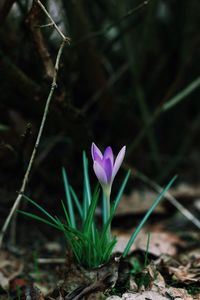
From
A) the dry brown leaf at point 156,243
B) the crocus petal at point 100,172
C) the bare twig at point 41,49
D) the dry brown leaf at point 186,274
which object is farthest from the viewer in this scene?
the dry brown leaf at point 156,243

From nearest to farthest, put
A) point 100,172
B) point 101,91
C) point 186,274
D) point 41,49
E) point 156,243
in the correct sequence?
point 100,172
point 186,274
point 41,49
point 156,243
point 101,91

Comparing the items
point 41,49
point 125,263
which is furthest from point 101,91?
point 125,263

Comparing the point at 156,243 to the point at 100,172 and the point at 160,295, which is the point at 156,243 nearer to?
the point at 160,295

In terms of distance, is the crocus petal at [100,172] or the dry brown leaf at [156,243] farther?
the dry brown leaf at [156,243]

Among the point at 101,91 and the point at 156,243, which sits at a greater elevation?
the point at 101,91

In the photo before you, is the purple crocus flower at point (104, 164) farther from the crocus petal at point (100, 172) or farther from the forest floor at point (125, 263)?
the forest floor at point (125, 263)

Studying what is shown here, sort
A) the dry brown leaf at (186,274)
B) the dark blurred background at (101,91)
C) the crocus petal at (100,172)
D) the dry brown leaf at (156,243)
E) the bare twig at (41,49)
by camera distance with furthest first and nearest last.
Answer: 1. the dark blurred background at (101,91)
2. the dry brown leaf at (156,243)
3. the bare twig at (41,49)
4. the dry brown leaf at (186,274)
5. the crocus petal at (100,172)

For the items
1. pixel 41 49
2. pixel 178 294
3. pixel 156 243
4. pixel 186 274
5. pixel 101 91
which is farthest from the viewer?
pixel 101 91

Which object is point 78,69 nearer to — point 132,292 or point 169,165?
point 169,165

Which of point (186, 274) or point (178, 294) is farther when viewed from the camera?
point (186, 274)

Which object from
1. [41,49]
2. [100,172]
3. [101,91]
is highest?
[101,91]

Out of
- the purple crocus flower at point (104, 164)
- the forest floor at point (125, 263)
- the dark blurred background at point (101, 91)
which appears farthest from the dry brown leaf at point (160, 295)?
the dark blurred background at point (101, 91)
